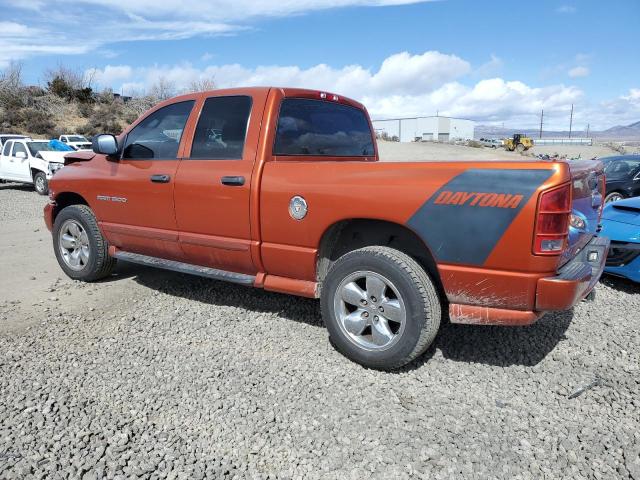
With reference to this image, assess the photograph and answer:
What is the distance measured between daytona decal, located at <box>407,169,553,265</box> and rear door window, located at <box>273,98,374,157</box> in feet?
4.54

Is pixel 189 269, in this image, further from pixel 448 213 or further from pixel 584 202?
pixel 584 202

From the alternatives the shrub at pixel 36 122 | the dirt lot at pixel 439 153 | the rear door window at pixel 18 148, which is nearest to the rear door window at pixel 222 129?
the rear door window at pixel 18 148

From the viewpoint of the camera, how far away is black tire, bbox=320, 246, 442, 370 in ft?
10.3

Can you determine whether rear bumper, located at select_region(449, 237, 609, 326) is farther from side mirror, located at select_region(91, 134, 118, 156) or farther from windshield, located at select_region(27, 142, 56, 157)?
windshield, located at select_region(27, 142, 56, 157)

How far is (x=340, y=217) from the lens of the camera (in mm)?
3395

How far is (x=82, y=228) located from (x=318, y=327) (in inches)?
111

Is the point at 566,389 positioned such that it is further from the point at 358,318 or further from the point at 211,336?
the point at 211,336

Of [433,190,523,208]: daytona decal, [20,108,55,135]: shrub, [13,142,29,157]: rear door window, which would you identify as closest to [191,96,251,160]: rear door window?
[433,190,523,208]: daytona decal

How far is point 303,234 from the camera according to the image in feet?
11.8

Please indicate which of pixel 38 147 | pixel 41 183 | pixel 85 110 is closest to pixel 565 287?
pixel 41 183

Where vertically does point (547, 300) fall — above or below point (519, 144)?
above

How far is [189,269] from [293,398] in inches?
69.0

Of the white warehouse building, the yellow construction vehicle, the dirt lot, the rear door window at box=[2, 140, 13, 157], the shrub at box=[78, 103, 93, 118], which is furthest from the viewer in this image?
the white warehouse building

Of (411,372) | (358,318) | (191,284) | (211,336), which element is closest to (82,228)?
(191,284)
